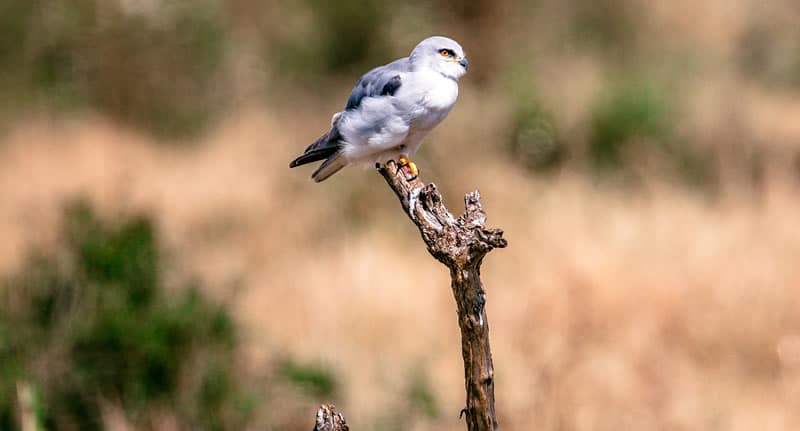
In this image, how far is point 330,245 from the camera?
8211mm

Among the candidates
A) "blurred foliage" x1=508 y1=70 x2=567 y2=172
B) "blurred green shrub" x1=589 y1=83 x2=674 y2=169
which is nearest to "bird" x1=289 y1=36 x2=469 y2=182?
"blurred foliage" x1=508 y1=70 x2=567 y2=172

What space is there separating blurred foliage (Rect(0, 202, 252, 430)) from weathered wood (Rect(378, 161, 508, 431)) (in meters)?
3.45

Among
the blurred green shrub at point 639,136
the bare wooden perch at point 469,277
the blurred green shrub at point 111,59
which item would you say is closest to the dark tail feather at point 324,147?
the bare wooden perch at point 469,277

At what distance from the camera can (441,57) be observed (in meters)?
2.30

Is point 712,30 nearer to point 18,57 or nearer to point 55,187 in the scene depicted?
point 18,57

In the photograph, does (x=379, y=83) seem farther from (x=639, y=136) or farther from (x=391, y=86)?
(x=639, y=136)

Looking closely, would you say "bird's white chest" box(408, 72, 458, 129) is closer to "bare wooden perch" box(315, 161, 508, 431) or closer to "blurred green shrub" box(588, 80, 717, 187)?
"bare wooden perch" box(315, 161, 508, 431)

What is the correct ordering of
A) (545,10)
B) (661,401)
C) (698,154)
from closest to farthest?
(661,401) < (698,154) < (545,10)

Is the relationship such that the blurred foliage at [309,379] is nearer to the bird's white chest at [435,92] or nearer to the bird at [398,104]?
the bird at [398,104]

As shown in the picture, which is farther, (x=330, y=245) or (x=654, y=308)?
(x=330, y=245)

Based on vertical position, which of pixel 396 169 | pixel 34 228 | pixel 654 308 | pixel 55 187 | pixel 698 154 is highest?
pixel 698 154

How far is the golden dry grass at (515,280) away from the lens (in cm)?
557

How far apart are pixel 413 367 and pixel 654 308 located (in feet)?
4.93

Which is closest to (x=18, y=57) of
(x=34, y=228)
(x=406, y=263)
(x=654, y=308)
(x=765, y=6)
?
(x=34, y=228)
